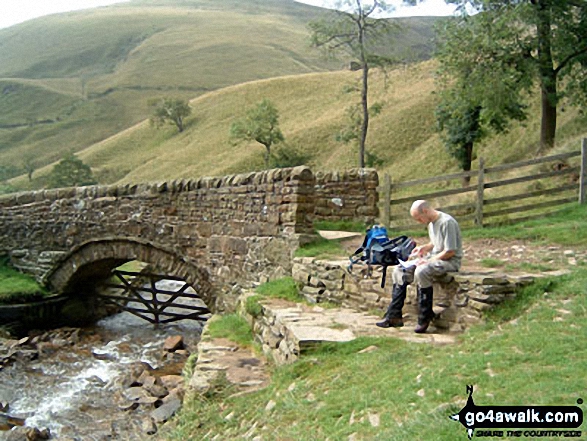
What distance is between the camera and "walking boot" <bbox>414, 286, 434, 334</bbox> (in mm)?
5621

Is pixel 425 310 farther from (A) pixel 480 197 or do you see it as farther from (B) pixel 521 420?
(A) pixel 480 197

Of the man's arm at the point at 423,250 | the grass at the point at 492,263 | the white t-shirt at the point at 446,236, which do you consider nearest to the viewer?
the white t-shirt at the point at 446,236

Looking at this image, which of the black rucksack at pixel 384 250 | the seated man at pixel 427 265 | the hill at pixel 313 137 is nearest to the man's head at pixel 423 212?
the seated man at pixel 427 265

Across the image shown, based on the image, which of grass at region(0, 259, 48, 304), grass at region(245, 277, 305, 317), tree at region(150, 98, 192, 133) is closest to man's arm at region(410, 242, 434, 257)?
grass at region(245, 277, 305, 317)

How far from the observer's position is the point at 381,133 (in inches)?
1481

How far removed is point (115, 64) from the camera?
380ft

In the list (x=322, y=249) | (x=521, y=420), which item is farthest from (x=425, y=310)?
(x=322, y=249)

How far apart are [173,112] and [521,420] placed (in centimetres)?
5702

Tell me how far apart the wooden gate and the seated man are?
23.4ft

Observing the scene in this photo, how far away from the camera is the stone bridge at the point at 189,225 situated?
30.8ft

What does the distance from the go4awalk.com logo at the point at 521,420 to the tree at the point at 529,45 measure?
52.3ft

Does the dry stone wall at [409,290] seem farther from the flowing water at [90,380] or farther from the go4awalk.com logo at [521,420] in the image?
the flowing water at [90,380]

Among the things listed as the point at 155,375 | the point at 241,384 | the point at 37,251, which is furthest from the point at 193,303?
the point at 241,384

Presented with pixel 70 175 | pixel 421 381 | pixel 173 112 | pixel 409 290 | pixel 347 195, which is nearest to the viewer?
pixel 421 381
